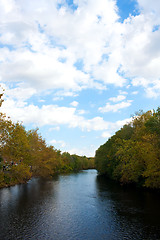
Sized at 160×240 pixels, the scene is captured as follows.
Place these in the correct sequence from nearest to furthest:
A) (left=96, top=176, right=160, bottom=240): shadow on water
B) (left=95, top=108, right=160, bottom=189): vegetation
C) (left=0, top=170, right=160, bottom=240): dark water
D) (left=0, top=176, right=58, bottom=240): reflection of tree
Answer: (left=0, top=170, right=160, bottom=240): dark water
(left=96, top=176, right=160, bottom=240): shadow on water
(left=0, top=176, right=58, bottom=240): reflection of tree
(left=95, top=108, right=160, bottom=189): vegetation

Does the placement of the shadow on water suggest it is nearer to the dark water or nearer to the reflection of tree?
the dark water

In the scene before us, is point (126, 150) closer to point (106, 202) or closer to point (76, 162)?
point (106, 202)

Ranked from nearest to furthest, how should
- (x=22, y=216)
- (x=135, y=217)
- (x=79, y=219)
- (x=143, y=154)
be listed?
1. (x=79, y=219)
2. (x=135, y=217)
3. (x=22, y=216)
4. (x=143, y=154)

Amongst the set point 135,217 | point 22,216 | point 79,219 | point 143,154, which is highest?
point 143,154

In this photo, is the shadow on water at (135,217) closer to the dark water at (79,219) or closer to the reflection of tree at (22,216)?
the dark water at (79,219)

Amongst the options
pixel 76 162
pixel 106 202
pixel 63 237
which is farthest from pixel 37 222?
pixel 76 162

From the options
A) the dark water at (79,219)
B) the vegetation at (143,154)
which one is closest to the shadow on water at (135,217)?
the dark water at (79,219)

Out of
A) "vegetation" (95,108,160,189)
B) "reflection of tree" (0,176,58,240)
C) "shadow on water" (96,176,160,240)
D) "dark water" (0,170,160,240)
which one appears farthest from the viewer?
"vegetation" (95,108,160,189)

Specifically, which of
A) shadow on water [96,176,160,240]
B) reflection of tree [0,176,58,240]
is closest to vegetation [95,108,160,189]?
shadow on water [96,176,160,240]

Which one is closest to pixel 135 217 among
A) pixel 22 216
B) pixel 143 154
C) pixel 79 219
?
pixel 79 219

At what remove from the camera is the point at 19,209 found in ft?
106

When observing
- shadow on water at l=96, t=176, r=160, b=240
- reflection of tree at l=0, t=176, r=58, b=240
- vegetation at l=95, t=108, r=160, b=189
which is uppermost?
vegetation at l=95, t=108, r=160, b=189

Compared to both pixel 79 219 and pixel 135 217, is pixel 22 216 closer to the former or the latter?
pixel 79 219

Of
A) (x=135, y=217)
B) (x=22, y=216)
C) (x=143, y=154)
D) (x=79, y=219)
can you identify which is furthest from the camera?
(x=143, y=154)
